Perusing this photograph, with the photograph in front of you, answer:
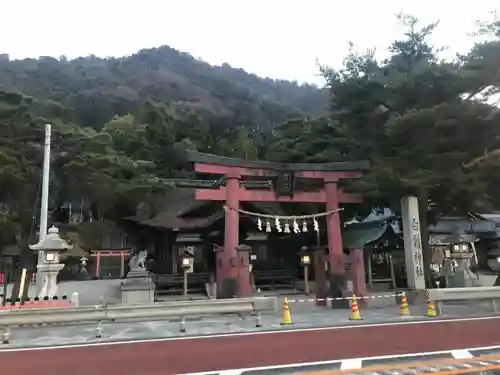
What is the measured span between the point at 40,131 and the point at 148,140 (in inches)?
771

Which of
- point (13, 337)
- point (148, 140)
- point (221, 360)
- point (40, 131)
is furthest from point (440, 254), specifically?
point (148, 140)

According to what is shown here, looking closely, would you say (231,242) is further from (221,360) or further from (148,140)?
(148,140)

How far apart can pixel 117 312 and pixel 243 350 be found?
128 inches

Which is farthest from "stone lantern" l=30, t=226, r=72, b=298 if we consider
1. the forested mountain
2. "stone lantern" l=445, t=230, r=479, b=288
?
the forested mountain

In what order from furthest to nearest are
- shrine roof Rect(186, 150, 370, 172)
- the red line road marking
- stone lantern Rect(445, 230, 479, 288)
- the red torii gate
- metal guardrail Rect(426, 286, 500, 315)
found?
1. stone lantern Rect(445, 230, 479, 288)
2. the red torii gate
3. shrine roof Rect(186, 150, 370, 172)
4. metal guardrail Rect(426, 286, 500, 315)
5. the red line road marking

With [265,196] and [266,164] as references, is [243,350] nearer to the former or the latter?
[265,196]

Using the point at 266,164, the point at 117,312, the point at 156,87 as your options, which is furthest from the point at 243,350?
the point at 156,87

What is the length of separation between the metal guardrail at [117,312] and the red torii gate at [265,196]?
357 centimetres

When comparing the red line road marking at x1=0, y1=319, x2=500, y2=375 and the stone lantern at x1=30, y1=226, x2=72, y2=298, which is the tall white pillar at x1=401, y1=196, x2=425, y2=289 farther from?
the stone lantern at x1=30, y1=226, x2=72, y2=298

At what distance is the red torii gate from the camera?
1503 centimetres

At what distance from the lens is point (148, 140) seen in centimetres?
4934

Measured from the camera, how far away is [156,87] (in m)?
91.8

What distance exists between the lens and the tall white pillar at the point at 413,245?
651 inches

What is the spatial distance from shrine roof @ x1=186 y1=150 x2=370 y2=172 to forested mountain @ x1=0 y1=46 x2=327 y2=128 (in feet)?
158
